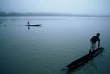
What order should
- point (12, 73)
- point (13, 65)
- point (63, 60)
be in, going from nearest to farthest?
point (12, 73) → point (13, 65) → point (63, 60)

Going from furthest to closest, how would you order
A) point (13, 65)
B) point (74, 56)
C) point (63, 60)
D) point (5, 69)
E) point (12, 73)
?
point (74, 56) → point (63, 60) → point (13, 65) → point (5, 69) → point (12, 73)

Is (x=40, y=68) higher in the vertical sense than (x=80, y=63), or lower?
lower

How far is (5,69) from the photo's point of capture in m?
10.2

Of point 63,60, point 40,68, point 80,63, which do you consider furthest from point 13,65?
point 80,63

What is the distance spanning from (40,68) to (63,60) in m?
3.01

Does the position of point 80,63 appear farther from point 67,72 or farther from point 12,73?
point 12,73

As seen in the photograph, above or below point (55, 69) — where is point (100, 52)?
above

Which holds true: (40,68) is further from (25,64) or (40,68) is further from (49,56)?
(49,56)

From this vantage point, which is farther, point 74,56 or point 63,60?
point 74,56

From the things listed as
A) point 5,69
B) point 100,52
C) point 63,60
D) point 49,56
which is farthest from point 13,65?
point 100,52

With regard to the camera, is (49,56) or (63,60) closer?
(63,60)

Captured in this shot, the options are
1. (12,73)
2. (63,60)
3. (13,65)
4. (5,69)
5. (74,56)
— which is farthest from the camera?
(74,56)

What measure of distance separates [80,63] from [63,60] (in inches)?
108

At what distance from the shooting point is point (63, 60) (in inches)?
479
